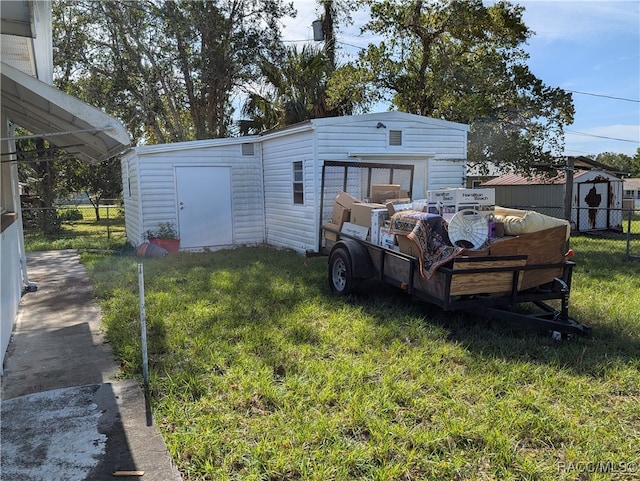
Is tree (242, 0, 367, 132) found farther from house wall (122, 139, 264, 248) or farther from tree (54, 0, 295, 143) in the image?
house wall (122, 139, 264, 248)

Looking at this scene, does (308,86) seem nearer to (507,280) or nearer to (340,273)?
(340,273)

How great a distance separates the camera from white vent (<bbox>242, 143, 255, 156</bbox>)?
1134cm

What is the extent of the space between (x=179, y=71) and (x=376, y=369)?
645 inches

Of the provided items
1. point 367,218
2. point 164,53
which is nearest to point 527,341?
point 367,218

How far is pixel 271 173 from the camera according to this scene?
11.1m

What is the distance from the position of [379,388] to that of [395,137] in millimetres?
7171

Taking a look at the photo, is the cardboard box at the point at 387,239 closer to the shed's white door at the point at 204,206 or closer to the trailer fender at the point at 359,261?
the trailer fender at the point at 359,261

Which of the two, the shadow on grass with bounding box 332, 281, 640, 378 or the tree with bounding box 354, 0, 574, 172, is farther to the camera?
the tree with bounding box 354, 0, 574, 172

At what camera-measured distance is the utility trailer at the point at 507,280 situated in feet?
14.6

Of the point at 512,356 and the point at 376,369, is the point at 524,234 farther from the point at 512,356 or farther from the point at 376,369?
the point at 376,369

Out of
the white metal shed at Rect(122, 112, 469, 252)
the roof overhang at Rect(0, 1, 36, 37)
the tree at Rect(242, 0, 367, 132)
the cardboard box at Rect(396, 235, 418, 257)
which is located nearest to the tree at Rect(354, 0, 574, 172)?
the tree at Rect(242, 0, 367, 132)

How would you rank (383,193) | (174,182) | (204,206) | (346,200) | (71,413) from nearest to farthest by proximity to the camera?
(71,413), (346,200), (383,193), (174,182), (204,206)

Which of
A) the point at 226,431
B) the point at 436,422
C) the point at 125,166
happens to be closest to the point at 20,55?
the point at 226,431

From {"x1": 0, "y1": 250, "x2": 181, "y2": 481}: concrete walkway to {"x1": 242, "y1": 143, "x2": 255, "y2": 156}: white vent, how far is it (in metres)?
6.62
